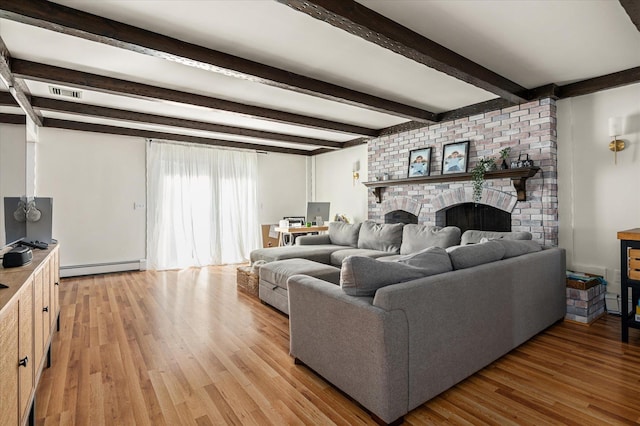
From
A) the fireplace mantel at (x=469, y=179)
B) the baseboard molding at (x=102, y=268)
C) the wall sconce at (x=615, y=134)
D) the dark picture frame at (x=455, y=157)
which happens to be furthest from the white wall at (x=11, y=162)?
the wall sconce at (x=615, y=134)

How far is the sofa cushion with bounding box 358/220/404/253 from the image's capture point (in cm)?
471

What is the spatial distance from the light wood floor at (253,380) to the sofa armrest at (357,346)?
14 centimetres

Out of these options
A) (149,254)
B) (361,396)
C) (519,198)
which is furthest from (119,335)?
(519,198)

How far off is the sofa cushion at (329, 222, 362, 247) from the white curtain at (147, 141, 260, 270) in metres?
2.21

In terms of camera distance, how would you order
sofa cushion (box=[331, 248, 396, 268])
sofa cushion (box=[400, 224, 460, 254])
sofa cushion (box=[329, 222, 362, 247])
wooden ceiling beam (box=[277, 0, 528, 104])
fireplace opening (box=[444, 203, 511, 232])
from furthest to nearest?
sofa cushion (box=[329, 222, 362, 247]), sofa cushion (box=[331, 248, 396, 268]), fireplace opening (box=[444, 203, 511, 232]), sofa cushion (box=[400, 224, 460, 254]), wooden ceiling beam (box=[277, 0, 528, 104])

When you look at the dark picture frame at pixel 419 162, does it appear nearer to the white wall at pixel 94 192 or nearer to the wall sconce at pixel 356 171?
the wall sconce at pixel 356 171

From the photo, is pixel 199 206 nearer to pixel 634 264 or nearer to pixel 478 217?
pixel 478 217

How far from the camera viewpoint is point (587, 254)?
3.65 m

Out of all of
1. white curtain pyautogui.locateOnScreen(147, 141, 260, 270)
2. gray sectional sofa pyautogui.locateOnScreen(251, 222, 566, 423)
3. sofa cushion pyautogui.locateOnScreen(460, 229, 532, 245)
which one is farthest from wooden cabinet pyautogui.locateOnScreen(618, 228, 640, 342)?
white curtain pyautogui.locateOnScreen(147, 141, 260, 270)

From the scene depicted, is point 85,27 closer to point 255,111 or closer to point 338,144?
point 255,111

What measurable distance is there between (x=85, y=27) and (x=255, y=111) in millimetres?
2320

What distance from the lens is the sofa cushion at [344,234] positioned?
17.4 ft

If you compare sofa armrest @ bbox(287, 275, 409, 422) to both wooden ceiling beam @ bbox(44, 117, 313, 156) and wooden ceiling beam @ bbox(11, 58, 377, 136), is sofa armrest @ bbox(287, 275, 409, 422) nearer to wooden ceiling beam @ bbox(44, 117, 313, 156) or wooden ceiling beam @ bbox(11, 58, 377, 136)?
wooden ceiling beam @ bbox(11, 58, 377, 136)

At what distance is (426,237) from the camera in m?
4.21
